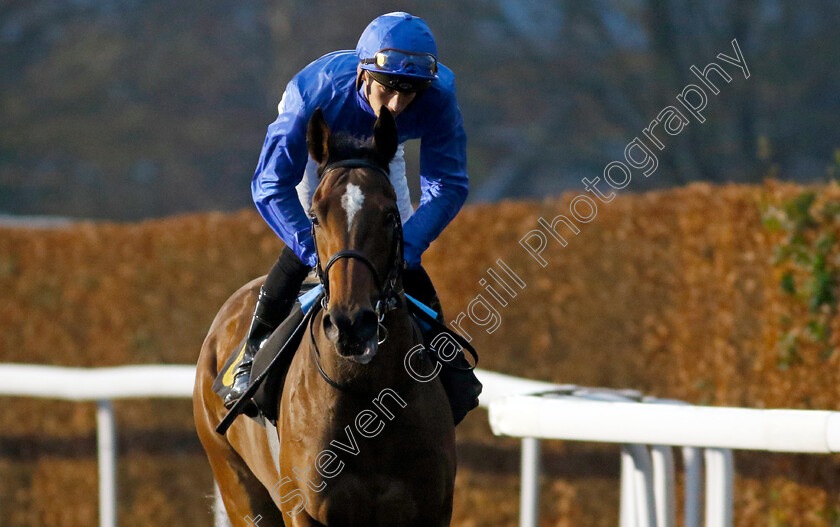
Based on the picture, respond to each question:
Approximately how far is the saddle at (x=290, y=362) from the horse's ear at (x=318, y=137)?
525mm

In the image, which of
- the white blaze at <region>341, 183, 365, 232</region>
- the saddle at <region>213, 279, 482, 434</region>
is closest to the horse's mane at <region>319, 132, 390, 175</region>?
the white blaze at <region>341, 183, 365, 232</region>

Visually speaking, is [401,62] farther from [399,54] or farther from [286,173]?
[286,173]

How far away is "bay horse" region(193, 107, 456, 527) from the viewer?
125 inches

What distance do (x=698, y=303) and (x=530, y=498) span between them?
183cm

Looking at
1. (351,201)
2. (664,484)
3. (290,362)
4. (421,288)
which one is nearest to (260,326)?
(290,362)

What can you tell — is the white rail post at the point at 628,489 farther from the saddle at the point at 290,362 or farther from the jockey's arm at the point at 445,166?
the jockey's arm at the point at 445,166

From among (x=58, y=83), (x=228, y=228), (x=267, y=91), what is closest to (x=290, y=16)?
(x=267, y=91)

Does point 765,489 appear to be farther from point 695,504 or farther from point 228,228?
point 228,228

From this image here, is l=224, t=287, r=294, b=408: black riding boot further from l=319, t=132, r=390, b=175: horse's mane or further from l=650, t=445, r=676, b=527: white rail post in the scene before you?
l=650, t=445, r=676, b=527: white rail post

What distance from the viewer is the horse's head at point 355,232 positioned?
3.07 m

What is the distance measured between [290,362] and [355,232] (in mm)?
880

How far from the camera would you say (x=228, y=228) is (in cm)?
771

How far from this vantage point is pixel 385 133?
11.3 ft

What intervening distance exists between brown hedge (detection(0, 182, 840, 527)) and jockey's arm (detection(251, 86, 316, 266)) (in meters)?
2.60
